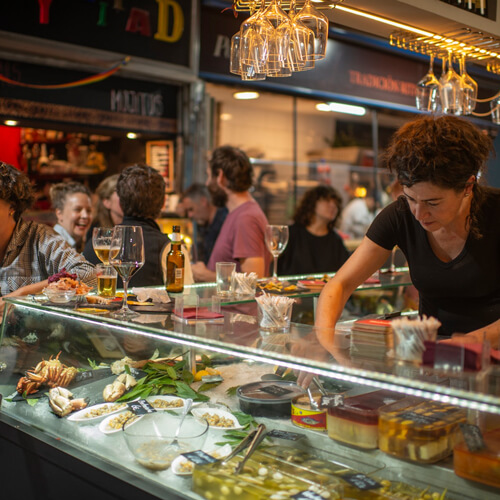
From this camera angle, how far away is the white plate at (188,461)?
5.98 feet

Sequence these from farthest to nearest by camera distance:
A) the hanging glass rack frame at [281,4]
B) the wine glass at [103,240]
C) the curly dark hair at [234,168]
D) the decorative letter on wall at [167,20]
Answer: the decorative letter on wall at [167,20] → the curly dark hair at [234,168] → the hanging glass rack frame at [281,4] → the wine glass at [103,240]

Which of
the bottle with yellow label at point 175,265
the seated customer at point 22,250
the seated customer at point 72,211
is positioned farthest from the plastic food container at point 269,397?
the seated customer at point 72,211

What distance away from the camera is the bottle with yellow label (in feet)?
9.80

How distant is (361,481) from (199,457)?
475 millimetres

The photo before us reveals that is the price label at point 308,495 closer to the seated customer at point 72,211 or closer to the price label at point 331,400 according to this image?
the price label at point 331,400

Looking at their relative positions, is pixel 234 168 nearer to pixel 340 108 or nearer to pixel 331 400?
pixel 331 400

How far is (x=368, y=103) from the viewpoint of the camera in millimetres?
9664

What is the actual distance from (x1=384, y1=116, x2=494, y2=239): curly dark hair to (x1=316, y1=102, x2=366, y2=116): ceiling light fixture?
738cm

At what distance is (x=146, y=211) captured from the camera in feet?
12.1

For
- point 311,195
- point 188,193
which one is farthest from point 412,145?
point 188,193

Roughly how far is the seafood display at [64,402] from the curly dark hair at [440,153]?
1416 millimetres

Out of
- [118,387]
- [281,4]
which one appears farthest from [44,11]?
[118,387]

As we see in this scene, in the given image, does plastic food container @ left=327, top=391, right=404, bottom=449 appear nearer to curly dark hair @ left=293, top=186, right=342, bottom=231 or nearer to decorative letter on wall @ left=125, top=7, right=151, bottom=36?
curly dark hair @ left=293, top=186, right=342, bottom=231

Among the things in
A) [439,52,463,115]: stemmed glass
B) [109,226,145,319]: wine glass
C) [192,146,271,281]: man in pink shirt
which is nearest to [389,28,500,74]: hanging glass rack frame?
[439,52,463,115]: stemmed glass
